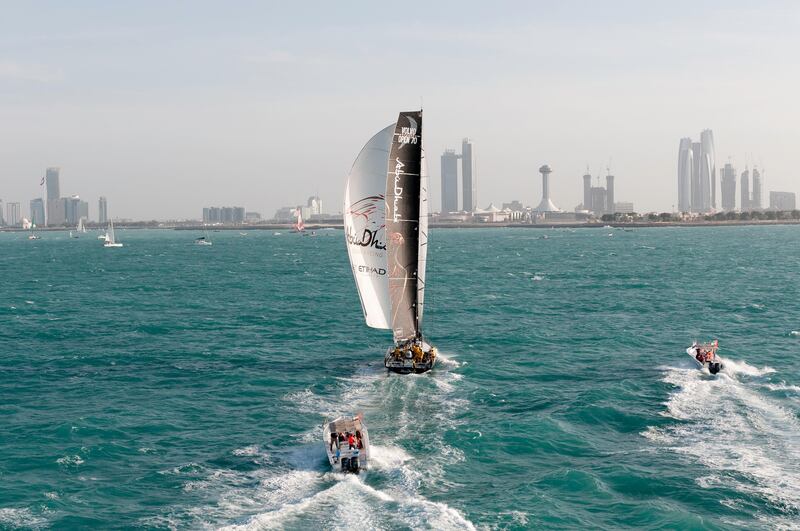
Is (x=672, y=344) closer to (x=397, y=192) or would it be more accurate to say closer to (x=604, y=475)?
(x=397, y=192)

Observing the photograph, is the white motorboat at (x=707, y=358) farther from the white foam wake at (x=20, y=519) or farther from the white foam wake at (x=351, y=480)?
the white foam wake at (x=20, y=519)

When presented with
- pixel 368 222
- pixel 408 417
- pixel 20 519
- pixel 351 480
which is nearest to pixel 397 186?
pixel 368 222

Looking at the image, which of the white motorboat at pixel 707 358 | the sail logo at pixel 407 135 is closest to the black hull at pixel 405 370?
the sail logo at pixel 407 135

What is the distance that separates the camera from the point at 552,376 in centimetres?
5022

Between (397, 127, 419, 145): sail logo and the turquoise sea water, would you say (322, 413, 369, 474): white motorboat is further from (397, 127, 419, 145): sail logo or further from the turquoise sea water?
(397, 127, 419, 145): sail logo

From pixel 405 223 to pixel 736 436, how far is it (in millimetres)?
21249

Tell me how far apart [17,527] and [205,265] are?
126m

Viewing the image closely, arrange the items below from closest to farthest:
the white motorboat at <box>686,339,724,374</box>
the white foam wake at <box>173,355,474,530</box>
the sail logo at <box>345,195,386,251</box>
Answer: the white foam wake at <box>173,355,474,530</box>
the white motorboat at <box>686,339,724,374</box>
the sail logo at <box>345,195,386,251</box>

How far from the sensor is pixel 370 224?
161 feet

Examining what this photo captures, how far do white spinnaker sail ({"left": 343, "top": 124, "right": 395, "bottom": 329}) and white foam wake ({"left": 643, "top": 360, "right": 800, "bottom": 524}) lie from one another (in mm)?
17301

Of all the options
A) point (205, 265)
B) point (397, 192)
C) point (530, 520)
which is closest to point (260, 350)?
point (397, 192)

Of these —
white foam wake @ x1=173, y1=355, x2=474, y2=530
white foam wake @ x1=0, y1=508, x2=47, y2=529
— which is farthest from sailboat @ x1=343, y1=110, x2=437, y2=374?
white foam wake @ x1=0, y1=508, x2=47, y2=529

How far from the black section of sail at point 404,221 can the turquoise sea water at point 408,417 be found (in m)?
3.81

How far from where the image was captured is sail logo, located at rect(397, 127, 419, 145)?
47938 mm
